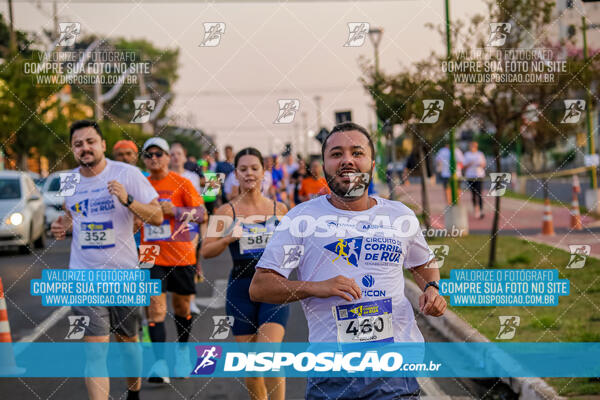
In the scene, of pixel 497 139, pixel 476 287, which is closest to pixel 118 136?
pixel 497 139

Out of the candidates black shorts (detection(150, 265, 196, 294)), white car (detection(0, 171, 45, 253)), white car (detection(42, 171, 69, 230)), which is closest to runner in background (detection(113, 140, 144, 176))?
black shorts (detection(150, 265, 196, 294))

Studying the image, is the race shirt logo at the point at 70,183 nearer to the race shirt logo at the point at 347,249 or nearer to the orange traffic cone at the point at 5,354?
the orange traffic cone at the point at 5,354

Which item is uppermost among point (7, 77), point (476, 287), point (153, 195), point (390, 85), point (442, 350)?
point (7, 77)

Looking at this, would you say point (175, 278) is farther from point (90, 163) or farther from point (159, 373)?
point (90, 163)

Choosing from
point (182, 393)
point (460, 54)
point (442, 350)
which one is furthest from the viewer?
point (460, 54)

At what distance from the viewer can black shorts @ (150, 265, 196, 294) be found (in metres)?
7.25

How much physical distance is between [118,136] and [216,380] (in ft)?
97.8

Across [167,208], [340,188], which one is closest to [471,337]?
[167,208]

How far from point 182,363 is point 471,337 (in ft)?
8.88

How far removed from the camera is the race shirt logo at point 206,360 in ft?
24.4

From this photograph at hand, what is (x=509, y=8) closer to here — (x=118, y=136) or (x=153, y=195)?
(x=153, y=195)

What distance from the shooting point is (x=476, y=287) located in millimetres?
8406

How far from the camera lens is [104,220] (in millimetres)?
6027

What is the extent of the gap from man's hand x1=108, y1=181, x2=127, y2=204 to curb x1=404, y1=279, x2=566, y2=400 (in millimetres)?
3257
